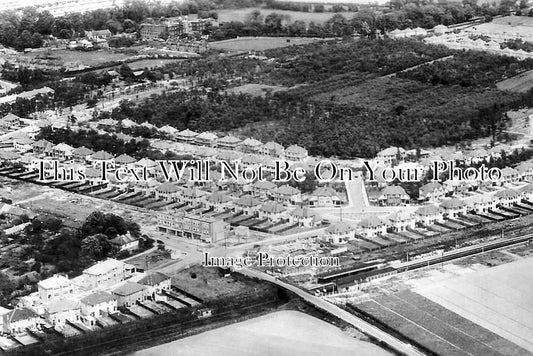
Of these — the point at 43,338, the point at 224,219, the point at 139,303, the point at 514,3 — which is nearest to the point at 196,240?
the point at 224,219

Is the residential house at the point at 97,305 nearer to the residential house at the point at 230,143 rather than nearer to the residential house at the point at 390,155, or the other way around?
the residential house at the point at 390,155

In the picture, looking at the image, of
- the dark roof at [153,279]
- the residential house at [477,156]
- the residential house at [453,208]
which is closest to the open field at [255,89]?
the residential house at [477,156]

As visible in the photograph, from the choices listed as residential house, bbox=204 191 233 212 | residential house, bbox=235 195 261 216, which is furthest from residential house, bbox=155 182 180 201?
residential house, bbox=235 195 261 216

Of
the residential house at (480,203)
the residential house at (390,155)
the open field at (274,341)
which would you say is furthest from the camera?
the residential house at (390,155)

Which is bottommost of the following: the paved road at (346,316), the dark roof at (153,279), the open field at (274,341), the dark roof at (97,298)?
the open field at (274,341)

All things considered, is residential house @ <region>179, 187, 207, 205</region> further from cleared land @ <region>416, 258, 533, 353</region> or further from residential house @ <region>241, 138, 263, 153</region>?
cleared land @ <region>416, 258, 533, 353</region>

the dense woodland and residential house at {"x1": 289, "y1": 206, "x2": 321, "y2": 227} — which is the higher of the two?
the dense woodland

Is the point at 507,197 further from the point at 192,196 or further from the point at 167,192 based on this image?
the point at 167,192
